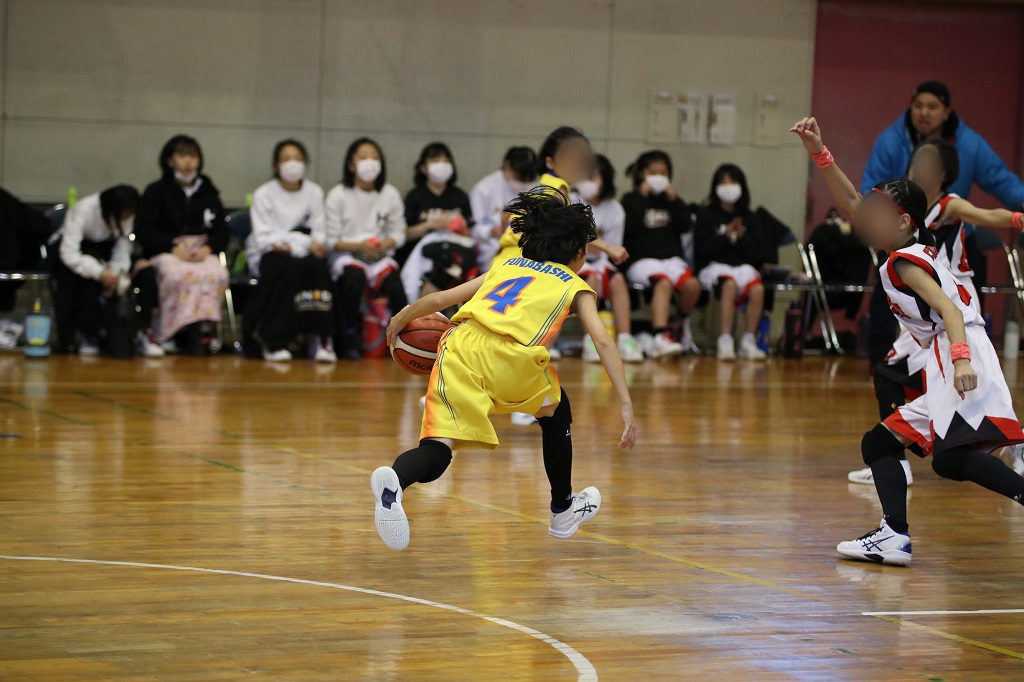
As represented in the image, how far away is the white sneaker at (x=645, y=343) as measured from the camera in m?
10.0

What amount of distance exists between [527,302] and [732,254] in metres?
6.78

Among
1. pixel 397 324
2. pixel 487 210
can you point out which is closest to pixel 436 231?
pixel 487 210

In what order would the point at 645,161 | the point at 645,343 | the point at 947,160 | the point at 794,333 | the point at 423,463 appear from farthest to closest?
1. the point at 794,333
2. the point at 645,161
3. the point at 645,343
4. the point at 947,160
5. the point at 423,463

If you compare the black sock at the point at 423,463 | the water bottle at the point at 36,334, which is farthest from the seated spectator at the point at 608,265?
the black sock at the point at 423,463

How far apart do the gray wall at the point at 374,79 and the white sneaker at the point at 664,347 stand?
1.90 m

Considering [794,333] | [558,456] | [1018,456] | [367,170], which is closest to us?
[558,456]

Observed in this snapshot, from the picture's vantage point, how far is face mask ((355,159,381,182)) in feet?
31.1

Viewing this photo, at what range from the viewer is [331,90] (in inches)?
418

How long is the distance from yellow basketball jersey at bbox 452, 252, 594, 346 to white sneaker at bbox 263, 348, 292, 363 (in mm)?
5306

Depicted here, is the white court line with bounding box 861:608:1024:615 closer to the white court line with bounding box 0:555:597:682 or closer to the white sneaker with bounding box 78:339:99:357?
the white court line with bounding box 0:555:597:682

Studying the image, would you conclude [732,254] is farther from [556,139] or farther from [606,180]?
[556,139]

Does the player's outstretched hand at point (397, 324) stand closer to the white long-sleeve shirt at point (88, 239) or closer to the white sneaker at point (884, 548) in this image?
the white sneaker at point (884, 548)

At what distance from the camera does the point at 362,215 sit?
9539 millimetres

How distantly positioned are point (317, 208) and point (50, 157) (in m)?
2.27
